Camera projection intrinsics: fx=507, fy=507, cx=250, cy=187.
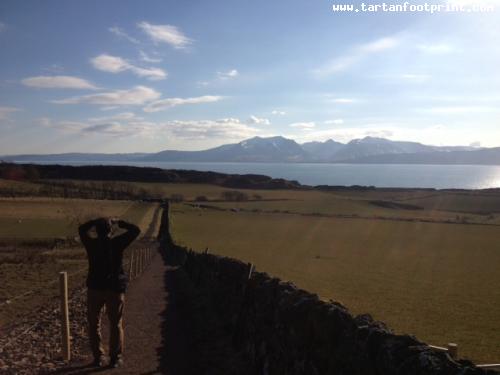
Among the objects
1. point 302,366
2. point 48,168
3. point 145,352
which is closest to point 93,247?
point 145,352

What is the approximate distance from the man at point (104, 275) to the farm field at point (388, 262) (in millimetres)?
11332

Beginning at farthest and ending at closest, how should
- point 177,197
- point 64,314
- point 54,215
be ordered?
point 177,197, point 54,215, point 64,314

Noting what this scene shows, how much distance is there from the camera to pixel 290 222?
263 ft

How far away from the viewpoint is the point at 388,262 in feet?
141

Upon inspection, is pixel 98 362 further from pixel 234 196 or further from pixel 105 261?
pixel 234 196

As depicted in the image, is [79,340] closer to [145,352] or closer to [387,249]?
[145,352]

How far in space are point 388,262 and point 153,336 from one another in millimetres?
34732

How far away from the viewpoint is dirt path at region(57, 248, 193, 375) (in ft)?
28.6

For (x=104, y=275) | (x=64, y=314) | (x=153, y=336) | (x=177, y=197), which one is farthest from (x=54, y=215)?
(x=104, y=275)

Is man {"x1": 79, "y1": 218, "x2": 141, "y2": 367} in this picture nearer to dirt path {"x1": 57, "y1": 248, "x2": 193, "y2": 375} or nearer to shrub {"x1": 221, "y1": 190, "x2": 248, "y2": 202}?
dirt path {"x1": 57, "y1": 248, "x2": 193, "y2": 375}

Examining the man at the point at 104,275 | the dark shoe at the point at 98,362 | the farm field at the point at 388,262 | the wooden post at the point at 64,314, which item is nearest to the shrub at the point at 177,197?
the farm field at the point at 388,262

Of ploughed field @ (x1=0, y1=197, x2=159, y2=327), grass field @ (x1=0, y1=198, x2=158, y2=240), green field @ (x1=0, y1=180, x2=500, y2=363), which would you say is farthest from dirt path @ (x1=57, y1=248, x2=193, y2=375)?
grass field @ (x1=0, y1=198, x2=158, y2=240)

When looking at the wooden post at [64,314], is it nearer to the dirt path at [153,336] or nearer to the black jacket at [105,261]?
the dirt path at [153,336]

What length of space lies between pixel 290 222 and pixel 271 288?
71524mm
